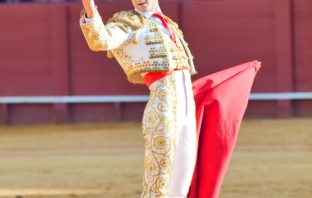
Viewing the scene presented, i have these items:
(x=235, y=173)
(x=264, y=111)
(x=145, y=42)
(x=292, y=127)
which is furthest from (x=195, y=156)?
(x=264, y=111)

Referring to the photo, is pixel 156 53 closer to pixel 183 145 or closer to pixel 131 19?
pixel 131 19

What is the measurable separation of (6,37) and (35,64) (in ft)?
1.40

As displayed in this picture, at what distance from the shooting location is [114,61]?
740 cm

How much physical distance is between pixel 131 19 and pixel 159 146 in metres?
0.42

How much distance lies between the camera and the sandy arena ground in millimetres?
3828

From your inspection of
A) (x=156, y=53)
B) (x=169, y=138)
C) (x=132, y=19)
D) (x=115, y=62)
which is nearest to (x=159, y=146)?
(x=169, y=138)

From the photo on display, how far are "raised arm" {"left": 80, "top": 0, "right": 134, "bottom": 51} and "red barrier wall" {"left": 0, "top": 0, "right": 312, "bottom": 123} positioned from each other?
16.9 feet

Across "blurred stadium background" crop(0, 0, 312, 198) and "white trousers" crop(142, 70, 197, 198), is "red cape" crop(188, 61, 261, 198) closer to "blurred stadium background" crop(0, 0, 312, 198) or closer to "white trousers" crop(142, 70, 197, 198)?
"white trousers" crop(142, 70, 197, 198)

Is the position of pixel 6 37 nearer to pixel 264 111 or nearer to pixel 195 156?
pixel 264 111

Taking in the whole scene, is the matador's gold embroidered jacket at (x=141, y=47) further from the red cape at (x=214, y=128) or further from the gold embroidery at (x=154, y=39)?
the red cape at (x=214, y=128)

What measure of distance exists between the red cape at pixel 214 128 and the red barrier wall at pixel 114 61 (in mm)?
4711

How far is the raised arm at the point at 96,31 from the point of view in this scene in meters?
1.99

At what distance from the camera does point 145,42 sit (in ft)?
7.29

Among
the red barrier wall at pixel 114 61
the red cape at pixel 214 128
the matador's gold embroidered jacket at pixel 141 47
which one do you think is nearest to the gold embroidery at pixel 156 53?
the matador's gold embroidered jacket at pixel 141 47
